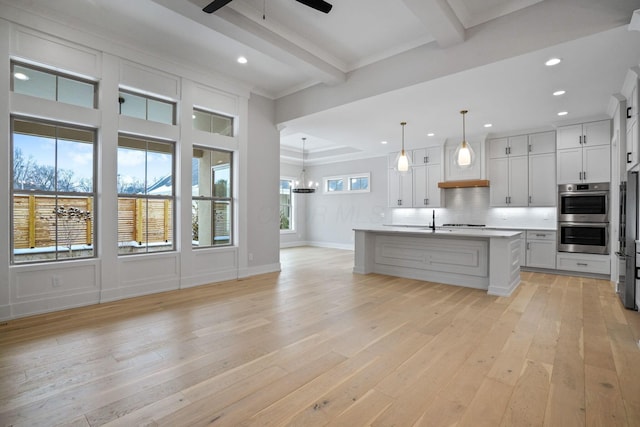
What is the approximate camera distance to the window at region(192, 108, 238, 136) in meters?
5.03

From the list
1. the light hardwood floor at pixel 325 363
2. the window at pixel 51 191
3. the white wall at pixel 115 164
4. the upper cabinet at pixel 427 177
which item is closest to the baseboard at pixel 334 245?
the upper cabinet at pixel 427 177

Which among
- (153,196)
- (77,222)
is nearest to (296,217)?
(153,196)

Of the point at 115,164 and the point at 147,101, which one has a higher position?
the point at 147,101

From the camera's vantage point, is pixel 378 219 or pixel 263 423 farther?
pixel 378 219

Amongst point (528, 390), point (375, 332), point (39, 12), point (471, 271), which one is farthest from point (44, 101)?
point (471, 271)

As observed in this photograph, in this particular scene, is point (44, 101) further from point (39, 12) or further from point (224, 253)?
A: point (224, 253)

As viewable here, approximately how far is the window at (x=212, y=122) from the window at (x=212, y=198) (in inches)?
13.4

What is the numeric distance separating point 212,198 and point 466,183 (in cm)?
549

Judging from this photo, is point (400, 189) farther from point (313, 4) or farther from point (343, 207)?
point (313, 4)

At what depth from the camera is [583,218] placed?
5.60 meters

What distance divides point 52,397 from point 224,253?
3393 millimetres

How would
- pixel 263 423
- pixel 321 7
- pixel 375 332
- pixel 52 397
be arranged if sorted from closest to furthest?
pixel 263 423
pixel 52 397
pixel 321 7
pixel 375 332

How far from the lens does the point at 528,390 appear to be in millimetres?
2039

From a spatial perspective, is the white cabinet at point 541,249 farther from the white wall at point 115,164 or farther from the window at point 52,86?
the window at point 52,86
